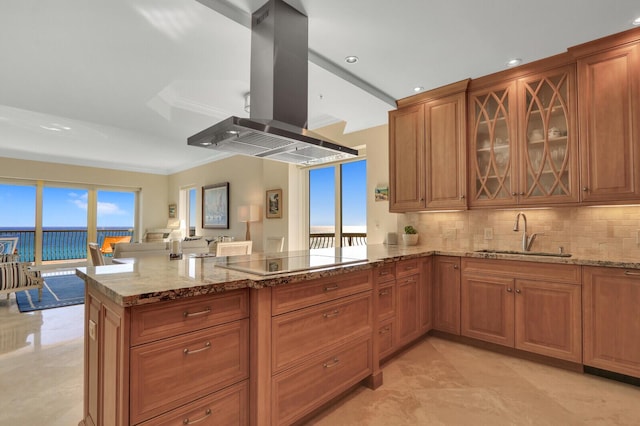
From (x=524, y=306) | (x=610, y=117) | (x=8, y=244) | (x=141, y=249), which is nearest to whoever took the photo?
(x=610, y=117)

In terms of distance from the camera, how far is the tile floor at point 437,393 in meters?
1.92

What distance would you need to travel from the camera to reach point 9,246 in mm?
5770

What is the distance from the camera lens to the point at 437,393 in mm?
2201

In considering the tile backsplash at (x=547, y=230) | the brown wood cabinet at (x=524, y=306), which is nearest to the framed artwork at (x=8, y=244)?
the tile backsplash at (x=547, y=230)

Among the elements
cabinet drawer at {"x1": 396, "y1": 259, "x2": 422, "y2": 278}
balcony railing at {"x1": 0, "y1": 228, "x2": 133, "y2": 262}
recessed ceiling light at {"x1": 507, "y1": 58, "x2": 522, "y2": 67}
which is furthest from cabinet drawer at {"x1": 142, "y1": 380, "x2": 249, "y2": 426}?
balcony railing at {"x1": 0, "y1": 228, "x2": 133, "y2": 262}

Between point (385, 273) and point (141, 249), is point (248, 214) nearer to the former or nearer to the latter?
point (141, 249)

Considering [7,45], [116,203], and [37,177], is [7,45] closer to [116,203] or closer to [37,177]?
[37,177]

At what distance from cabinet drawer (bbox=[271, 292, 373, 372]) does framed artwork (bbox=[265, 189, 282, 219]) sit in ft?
12.2

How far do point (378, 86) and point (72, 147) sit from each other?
6746 millimetres

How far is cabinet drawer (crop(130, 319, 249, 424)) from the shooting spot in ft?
4.19

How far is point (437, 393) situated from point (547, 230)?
193cm

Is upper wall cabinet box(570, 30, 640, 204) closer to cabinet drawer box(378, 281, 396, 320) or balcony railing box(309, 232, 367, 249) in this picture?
cabinet drawer box(378, 281, 396, 320)

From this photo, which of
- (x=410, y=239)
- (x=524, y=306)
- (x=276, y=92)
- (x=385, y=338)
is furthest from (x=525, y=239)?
(x=276, y=92)

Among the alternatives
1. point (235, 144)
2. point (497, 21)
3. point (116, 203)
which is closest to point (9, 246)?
point (116, 203)
